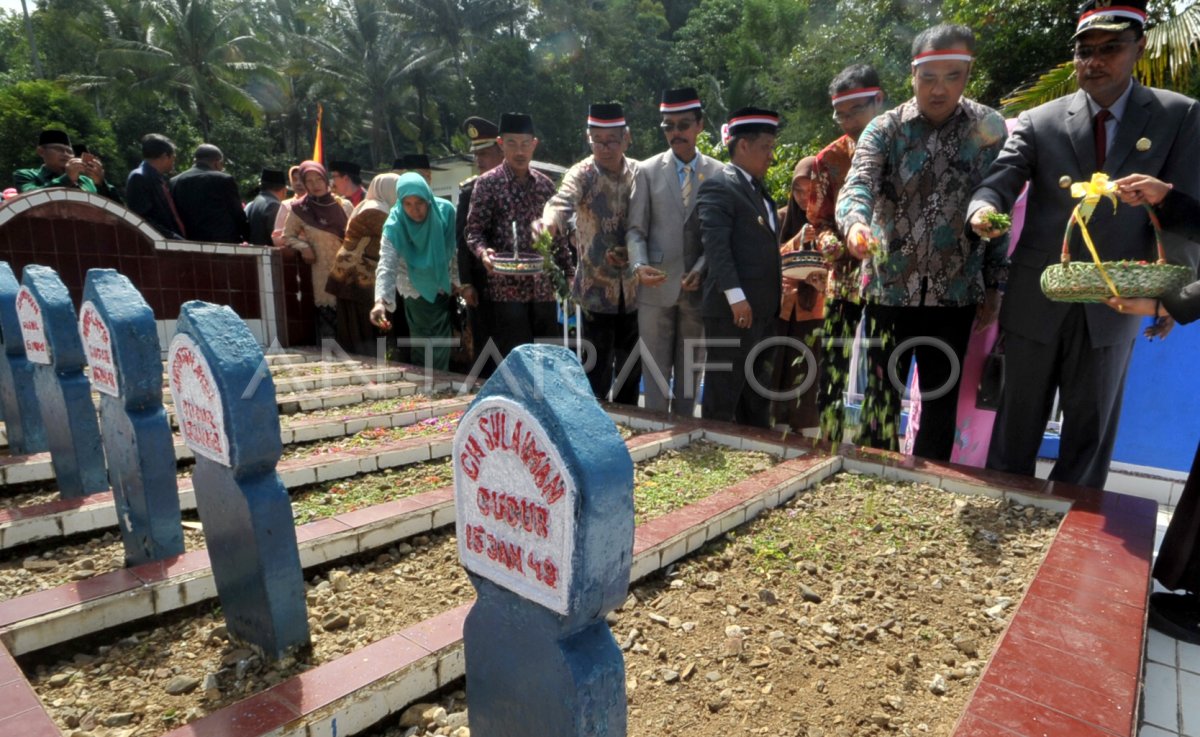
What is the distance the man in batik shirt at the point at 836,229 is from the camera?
3582 mm

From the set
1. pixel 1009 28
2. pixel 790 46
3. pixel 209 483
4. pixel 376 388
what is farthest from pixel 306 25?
pixel 209 483

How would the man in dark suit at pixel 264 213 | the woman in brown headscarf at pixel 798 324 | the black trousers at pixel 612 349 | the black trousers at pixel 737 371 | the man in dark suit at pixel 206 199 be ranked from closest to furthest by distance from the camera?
the black trousers at pixel 737 371 → the woman in brown headscarf at pixel 798 324 → the black trousers at pixel 612 349 → the man in dark suit at pixel 206 199 → the man in dark suit at pixel 264 213

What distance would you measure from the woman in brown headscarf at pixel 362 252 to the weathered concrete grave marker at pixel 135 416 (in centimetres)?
361

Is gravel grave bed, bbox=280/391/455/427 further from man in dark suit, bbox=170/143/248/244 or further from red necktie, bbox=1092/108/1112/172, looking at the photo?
red necktie, bbox=1092/108/1112/172

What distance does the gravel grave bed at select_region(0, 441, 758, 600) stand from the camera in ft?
7.61

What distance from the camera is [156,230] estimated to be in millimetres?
5824

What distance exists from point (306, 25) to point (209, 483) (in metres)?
38.7

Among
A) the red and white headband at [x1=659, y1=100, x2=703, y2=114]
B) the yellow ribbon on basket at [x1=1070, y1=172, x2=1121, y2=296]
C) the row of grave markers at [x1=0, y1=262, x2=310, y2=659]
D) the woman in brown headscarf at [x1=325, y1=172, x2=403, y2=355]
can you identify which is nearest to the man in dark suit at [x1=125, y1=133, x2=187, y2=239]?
the woman in brown headscarf at [x1=325, y1=172, x2=403, y2=355]

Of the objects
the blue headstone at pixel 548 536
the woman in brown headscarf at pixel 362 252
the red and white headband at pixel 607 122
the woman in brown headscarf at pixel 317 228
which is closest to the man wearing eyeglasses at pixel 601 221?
the red and white headband at pixel 607 122

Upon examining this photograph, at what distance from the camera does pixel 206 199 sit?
645 cm

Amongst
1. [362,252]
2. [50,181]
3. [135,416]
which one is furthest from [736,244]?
[50,181]

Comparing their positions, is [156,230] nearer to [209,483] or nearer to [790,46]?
[209,483]

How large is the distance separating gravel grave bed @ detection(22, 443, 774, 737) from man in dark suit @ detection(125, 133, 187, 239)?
484cm

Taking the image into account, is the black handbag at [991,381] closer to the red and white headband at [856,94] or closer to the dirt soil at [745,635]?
the dirt soil at [745,635]
